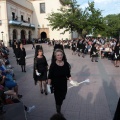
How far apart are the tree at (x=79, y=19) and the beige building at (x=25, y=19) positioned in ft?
13.6

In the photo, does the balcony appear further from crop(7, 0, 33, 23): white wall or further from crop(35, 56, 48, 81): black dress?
crop(35, 56, 48, 81): black dress

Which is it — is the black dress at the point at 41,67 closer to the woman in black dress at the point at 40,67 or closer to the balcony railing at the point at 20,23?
the woman in black dress at the point at 40,67

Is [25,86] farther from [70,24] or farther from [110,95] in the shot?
[70,24]

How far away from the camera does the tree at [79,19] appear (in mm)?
33094

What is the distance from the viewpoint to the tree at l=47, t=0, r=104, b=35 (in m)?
33.1

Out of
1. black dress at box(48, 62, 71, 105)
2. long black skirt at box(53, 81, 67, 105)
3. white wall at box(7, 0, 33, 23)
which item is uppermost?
white wall at box(7, 0, 33, 23)

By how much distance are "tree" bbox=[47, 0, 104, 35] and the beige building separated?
13.6 feet

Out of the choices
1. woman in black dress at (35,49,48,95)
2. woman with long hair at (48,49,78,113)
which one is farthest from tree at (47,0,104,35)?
woman with long hair at (48,49,78,113)

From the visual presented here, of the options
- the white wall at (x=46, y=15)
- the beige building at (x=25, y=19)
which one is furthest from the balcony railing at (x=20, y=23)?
the white wall at (x=46, y=15)

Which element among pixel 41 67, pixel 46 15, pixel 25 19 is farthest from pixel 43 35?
pixel 41 67

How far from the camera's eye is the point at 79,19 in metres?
33.9

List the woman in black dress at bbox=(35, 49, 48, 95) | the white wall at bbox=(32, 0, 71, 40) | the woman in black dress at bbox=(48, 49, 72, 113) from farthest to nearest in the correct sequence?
the white wall at bbox=(32, 0, 71, 40) < the woman in black dress at bbox=(35, 49, 48, 95) < the woman in black dress at bbox=(48, 49, 72, 113)

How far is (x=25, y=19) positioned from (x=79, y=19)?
65.1ft

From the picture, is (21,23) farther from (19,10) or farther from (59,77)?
(59,77)
